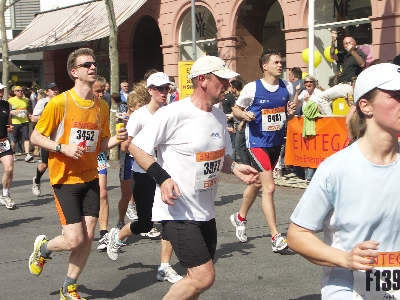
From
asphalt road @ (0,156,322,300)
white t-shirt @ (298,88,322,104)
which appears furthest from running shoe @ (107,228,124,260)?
white t-shirt @ (298,88,322,104)

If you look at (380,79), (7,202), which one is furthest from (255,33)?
(380,79)

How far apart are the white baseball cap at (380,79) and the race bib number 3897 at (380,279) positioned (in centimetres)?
70

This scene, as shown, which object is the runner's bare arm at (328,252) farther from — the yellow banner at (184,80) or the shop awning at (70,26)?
the shop awning at (70,26)

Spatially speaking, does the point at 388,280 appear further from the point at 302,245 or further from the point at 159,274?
the point at 159,274

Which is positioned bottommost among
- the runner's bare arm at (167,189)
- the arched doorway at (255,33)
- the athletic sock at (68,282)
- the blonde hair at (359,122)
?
the athletic sock at (68,282)

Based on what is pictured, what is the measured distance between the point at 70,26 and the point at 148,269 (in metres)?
21.2

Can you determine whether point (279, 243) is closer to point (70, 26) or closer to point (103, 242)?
point (103, 242)

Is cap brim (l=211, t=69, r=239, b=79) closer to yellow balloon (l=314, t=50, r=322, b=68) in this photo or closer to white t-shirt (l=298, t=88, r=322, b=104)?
white t-shirt (l=298, t=88, r=322, b=104)

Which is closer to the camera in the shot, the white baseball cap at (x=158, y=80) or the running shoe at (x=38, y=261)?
the running shoe at (x=38, y=261)

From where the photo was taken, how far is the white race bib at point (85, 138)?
6035 mm

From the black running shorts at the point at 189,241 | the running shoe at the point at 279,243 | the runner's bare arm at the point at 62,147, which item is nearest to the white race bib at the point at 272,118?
the running shoe at the point at 279,243

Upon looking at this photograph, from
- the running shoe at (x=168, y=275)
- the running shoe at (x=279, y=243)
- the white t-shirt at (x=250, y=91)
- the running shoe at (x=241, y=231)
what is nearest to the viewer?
the running shoe at (x=168, y=275)

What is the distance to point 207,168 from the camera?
4.88 meters

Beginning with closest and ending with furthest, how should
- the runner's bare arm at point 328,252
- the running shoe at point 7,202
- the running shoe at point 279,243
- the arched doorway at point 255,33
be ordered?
the runner's bare arm at point 328,252
the running shoe at point 279,243
the running shoe at point 7,202
the arched doorway at point 255,33
